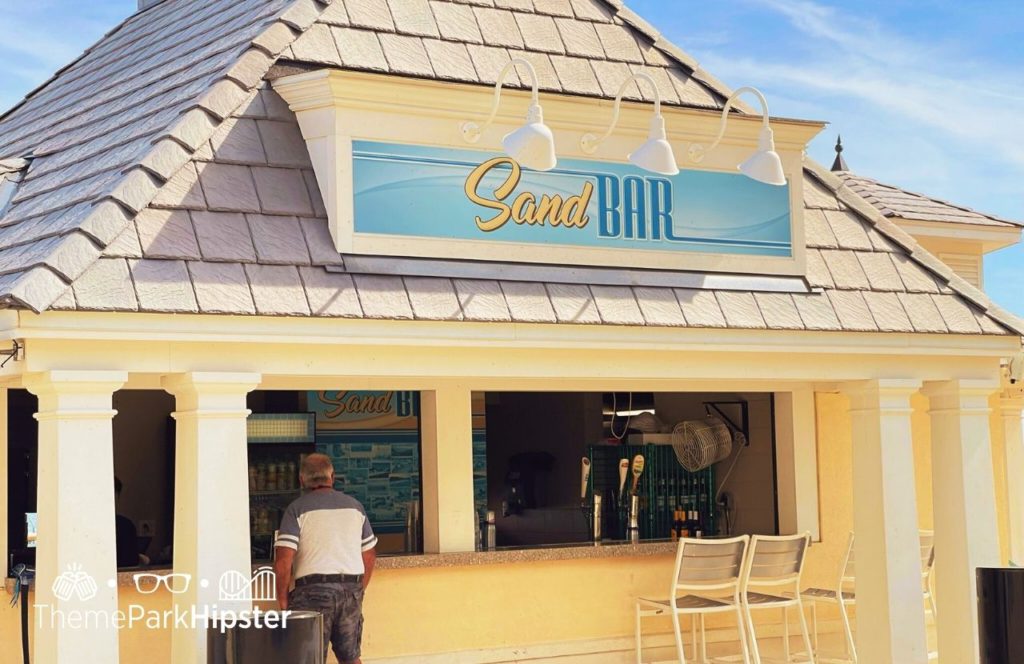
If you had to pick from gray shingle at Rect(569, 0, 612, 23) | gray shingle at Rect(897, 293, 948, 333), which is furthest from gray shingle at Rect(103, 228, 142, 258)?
gray shingle at Rect(897, 293, 948, 333)

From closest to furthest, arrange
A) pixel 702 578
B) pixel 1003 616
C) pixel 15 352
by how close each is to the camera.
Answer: pixel 1003 616
pixel 15 352
pixel 702 578

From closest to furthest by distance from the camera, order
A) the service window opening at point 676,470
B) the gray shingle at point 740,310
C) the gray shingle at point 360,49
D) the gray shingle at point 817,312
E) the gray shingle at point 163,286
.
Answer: the gray shingle at point 163,286 → the gray shingle at point 360,49 → the gray shingle at point 740,310 → the gray shingle at point 817,312 → the service window opening at point 676,470

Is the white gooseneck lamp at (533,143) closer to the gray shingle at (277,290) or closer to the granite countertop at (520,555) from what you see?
the gray shingle at (277,290)

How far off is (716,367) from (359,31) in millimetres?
2852

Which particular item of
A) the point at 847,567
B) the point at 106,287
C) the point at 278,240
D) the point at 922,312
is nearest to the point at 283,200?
the point at 278,240

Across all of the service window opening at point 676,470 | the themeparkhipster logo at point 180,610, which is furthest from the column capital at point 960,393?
the themeparkhipster logo at point 180,610

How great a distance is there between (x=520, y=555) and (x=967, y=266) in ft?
19.2

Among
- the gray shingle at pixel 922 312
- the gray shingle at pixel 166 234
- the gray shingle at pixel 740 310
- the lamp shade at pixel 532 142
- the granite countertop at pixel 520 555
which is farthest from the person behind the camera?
the granite countertop at pixel 520 555

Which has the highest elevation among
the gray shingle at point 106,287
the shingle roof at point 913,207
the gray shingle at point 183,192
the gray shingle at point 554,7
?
the gray shingle at point 554,7

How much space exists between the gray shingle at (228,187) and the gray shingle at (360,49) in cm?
96

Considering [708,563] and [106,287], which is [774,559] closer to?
[708,563]

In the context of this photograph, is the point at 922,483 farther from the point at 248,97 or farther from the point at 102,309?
the point at 102,309

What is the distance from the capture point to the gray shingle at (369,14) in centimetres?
790

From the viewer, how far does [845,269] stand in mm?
8930
